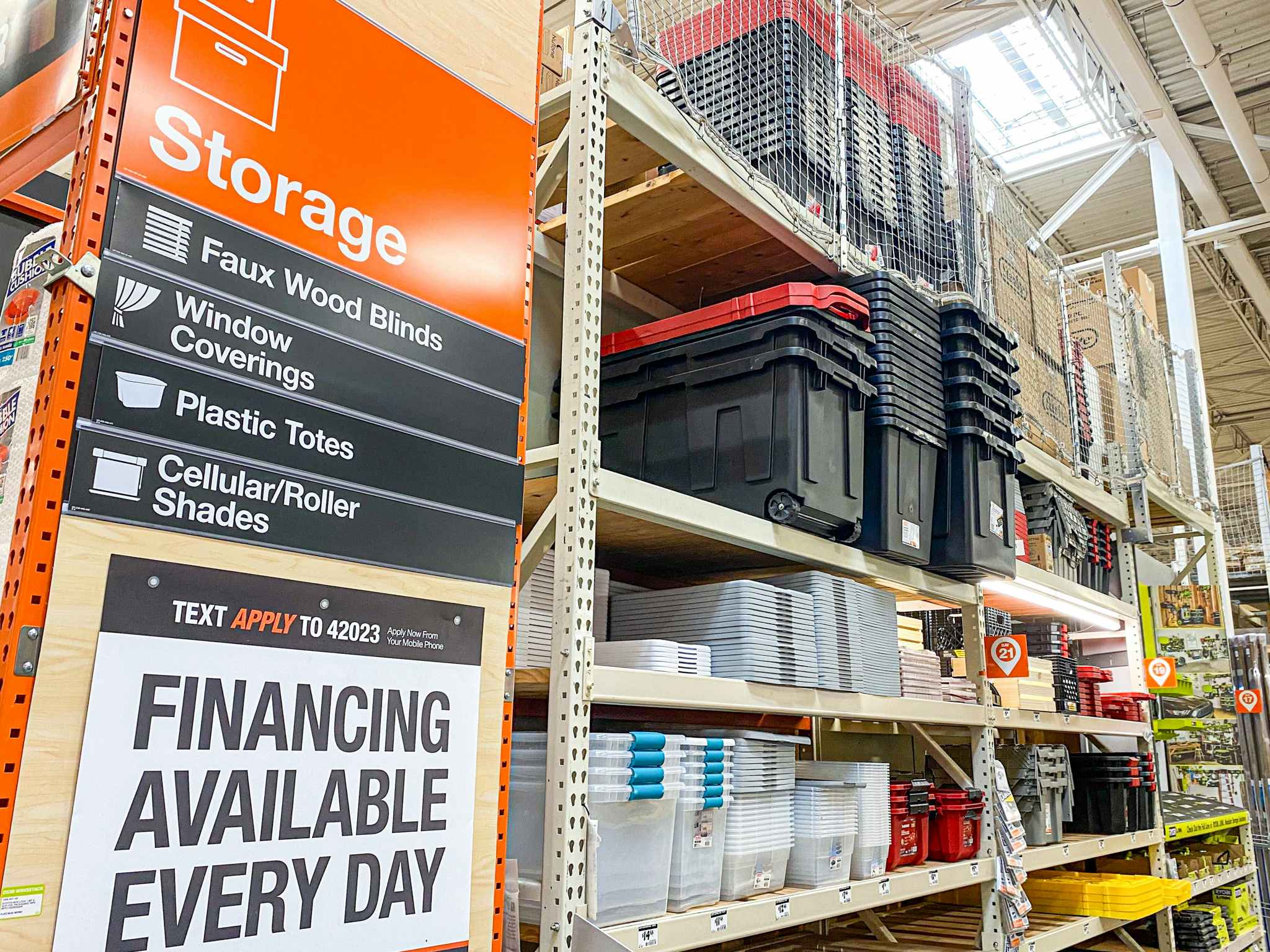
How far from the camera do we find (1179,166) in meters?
7.31

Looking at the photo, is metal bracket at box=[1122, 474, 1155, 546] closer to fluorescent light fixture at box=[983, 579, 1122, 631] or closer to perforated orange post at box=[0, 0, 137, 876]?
fluorescent light fixture at box=[983, 579, 1122, 631]

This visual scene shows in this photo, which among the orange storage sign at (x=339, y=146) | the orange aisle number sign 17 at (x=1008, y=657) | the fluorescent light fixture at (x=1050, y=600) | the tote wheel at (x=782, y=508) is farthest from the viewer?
the fluorescent light fixture at (x=1050, y=600)

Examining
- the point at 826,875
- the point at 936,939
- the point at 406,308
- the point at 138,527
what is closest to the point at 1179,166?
the point at 936,939

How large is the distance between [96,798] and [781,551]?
147 cm

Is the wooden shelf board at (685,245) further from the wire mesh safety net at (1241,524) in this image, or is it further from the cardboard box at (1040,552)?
the wire mesh safety net at (1241,524)

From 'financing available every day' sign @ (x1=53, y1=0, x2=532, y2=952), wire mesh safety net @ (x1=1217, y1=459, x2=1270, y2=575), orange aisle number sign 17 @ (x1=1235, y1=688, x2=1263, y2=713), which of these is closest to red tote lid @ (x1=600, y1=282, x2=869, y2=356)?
'financing available every day' sign @ (x1=53, y1=0, x2=532, y2=952)

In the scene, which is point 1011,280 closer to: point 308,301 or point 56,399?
point 308,301

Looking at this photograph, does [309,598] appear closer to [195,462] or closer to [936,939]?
[195,462]

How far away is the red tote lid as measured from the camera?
7.16 feet

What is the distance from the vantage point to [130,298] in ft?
3.70

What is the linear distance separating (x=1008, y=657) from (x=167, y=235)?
9.47ft

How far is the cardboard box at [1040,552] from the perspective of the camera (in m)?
3.65

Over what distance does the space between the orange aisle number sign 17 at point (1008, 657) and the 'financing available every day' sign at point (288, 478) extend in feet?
7.33

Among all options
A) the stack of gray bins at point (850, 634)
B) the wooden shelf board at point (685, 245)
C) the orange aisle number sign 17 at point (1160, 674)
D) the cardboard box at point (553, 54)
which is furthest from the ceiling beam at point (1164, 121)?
the stack of gray bins at point (850, 634)
